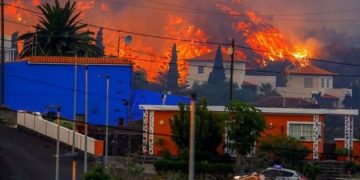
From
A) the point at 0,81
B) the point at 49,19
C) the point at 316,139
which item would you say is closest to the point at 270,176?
the point at 316,139

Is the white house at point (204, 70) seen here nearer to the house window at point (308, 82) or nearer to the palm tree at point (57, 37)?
the house window at point (308, 82)

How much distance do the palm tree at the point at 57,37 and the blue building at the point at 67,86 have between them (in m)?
7.85

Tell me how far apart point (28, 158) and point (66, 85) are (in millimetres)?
17331

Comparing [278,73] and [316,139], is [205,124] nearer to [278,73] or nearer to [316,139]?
[316,139]

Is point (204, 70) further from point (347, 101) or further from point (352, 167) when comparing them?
point (352, 167)

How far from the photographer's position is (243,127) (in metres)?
52.6

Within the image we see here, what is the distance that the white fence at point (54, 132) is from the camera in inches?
2251

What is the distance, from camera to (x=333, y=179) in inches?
2073

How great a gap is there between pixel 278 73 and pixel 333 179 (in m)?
A: 145

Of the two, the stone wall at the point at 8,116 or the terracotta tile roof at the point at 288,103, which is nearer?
the stone wall at the point at 8,116

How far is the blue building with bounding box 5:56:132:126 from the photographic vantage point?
2788 inches

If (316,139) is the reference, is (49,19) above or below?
above

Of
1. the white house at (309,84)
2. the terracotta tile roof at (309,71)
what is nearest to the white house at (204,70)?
the white house at (309,84)

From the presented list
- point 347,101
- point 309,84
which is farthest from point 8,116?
point 309,84
